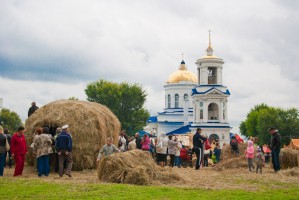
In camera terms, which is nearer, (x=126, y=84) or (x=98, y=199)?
(x=98, y=199)

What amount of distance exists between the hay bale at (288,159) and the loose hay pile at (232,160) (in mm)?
1752

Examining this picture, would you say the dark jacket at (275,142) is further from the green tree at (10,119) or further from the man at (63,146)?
the green tree at (10,119)

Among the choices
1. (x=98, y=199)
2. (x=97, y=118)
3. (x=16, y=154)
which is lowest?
(x=98, y=199)

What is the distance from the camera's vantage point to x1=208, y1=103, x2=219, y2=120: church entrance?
83875mm

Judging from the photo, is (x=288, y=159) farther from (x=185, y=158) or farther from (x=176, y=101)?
(x=176, y=101)

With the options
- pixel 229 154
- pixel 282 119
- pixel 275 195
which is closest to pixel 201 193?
pixel 275 195

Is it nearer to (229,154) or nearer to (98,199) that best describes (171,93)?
(229,154)

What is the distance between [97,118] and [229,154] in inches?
284

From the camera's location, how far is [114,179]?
1742 centimetres

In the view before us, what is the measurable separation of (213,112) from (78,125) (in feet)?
208

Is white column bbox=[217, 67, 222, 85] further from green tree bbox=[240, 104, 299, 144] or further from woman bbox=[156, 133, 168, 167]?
woman bbox=[156, 133, 168, 167]

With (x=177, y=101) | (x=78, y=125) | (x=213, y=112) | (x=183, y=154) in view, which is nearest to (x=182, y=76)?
(x=177, y=101)

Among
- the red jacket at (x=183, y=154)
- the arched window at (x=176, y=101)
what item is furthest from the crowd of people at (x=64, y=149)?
the arched window at (x=176, y=101)

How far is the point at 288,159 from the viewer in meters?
25.6
